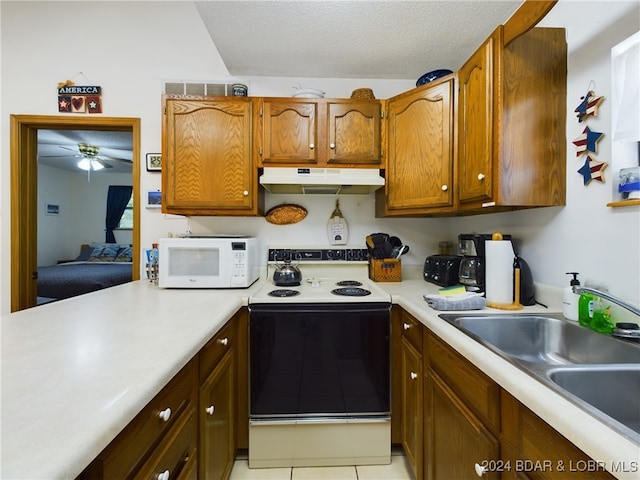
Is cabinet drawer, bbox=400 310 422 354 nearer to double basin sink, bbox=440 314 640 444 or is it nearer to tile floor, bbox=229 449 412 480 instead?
double basin sink, bbox=440 314 640 444

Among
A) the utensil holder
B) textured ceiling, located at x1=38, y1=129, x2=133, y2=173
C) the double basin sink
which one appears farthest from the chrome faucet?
textured ceiling, located at x1=38, y1=129, x2=133, y2=173

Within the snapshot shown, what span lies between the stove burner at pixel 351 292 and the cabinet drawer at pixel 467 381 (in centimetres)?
53

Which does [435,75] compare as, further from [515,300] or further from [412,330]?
[412,330]

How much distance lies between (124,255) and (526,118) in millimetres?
6365

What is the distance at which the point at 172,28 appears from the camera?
2213mm

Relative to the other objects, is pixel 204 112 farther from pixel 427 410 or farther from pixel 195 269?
pixel 427 410

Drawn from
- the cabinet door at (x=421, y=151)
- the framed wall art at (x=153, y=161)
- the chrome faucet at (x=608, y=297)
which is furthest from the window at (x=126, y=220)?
the chrome faucet at (x=608, y=297)

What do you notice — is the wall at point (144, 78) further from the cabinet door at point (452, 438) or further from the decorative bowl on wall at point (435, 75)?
the cabinet door at point (452, 438)

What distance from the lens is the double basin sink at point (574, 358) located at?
75cm

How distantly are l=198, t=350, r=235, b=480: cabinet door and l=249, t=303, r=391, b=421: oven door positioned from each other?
17 cm

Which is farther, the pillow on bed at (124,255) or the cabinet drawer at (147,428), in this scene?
the pillow on bed at (124,255)

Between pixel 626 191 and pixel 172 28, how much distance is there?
112 inches

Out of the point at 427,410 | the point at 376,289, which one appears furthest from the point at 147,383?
the point at 376,289

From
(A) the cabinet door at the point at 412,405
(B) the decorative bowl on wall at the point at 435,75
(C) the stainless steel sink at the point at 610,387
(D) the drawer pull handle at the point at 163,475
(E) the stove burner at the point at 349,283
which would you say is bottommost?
(A) the cabinet door at the point at 412,405
